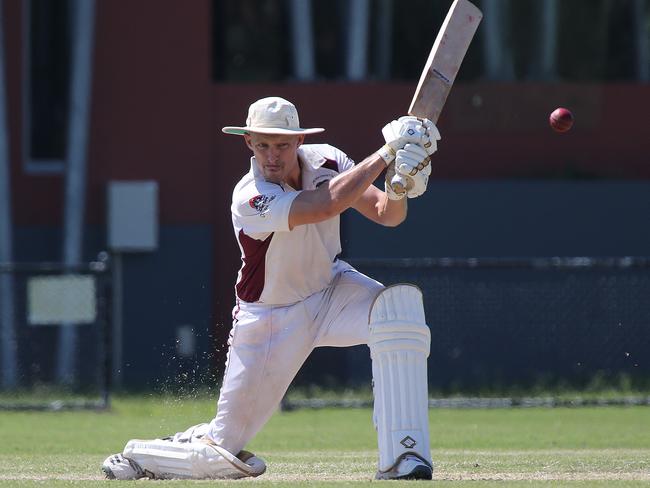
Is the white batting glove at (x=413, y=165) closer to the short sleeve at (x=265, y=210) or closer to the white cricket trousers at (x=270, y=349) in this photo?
the short sleeve at (x=265, y=210)

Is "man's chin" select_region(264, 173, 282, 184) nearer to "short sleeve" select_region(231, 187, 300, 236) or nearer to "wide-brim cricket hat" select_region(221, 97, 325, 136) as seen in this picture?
"short sleeve" select_region(231, 187, 300, 236)

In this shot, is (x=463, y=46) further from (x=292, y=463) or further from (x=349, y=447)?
(x=349, y=447)

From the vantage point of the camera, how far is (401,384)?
655 centimetres

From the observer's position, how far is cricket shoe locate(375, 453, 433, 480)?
6.45 metres

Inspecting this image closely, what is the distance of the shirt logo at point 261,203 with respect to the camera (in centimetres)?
680

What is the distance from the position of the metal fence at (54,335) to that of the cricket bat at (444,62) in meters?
6.05

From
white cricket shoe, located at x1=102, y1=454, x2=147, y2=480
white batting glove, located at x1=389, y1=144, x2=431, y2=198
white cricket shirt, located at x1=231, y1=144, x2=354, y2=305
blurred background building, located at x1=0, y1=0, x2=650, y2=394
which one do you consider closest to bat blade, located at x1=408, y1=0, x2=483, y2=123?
white batting glove, located at x1=389, y1=144, x2=431, y2=198

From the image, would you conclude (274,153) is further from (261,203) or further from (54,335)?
(54,335)

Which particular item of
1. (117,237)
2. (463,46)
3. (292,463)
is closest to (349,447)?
(292,463)

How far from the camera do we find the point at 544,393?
12836 millimetres

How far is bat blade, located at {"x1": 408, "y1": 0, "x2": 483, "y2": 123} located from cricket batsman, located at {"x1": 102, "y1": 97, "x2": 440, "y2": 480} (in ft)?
0.90

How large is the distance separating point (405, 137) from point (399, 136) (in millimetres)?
29

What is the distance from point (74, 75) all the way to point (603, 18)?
5.76m

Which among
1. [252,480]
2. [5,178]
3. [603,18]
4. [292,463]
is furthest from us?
[603,18]
